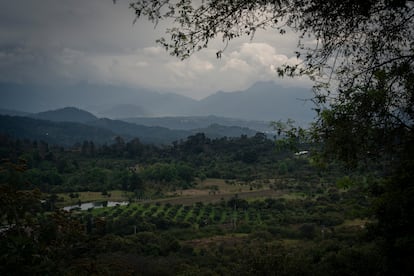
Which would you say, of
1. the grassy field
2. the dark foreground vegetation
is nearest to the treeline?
the dark foreground vegetation

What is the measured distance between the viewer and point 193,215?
49188 mm

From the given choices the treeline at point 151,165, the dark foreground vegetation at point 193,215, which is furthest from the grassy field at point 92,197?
the treeline at point 151,165

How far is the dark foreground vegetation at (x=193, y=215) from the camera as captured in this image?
4.76 metres

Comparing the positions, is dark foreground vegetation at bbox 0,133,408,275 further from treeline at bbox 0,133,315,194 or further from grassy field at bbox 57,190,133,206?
grassy field at bbox 57,190,133,206

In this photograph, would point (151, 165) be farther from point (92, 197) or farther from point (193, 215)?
point (193, 215)

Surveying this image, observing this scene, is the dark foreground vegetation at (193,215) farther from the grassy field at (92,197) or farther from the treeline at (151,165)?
the grassy field at (92,197)

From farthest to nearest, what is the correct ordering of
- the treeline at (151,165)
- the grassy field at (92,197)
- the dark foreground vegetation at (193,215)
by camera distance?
the treeline at (151,165) → the grassy field at (92,197) → the dark foreground vegetation at (193,215)

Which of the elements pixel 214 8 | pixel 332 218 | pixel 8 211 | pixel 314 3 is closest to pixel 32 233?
pixel 8 211

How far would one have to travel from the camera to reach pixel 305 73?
412cm

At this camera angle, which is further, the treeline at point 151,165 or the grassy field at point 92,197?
the treeline at point 151,165

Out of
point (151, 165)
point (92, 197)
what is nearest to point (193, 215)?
point (92, 197)

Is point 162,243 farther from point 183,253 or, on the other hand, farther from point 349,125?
point 349,125

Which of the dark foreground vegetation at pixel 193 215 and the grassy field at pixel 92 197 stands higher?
the dark foreground vegetation at pixel 193 215

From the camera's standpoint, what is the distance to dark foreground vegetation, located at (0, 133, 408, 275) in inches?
187
